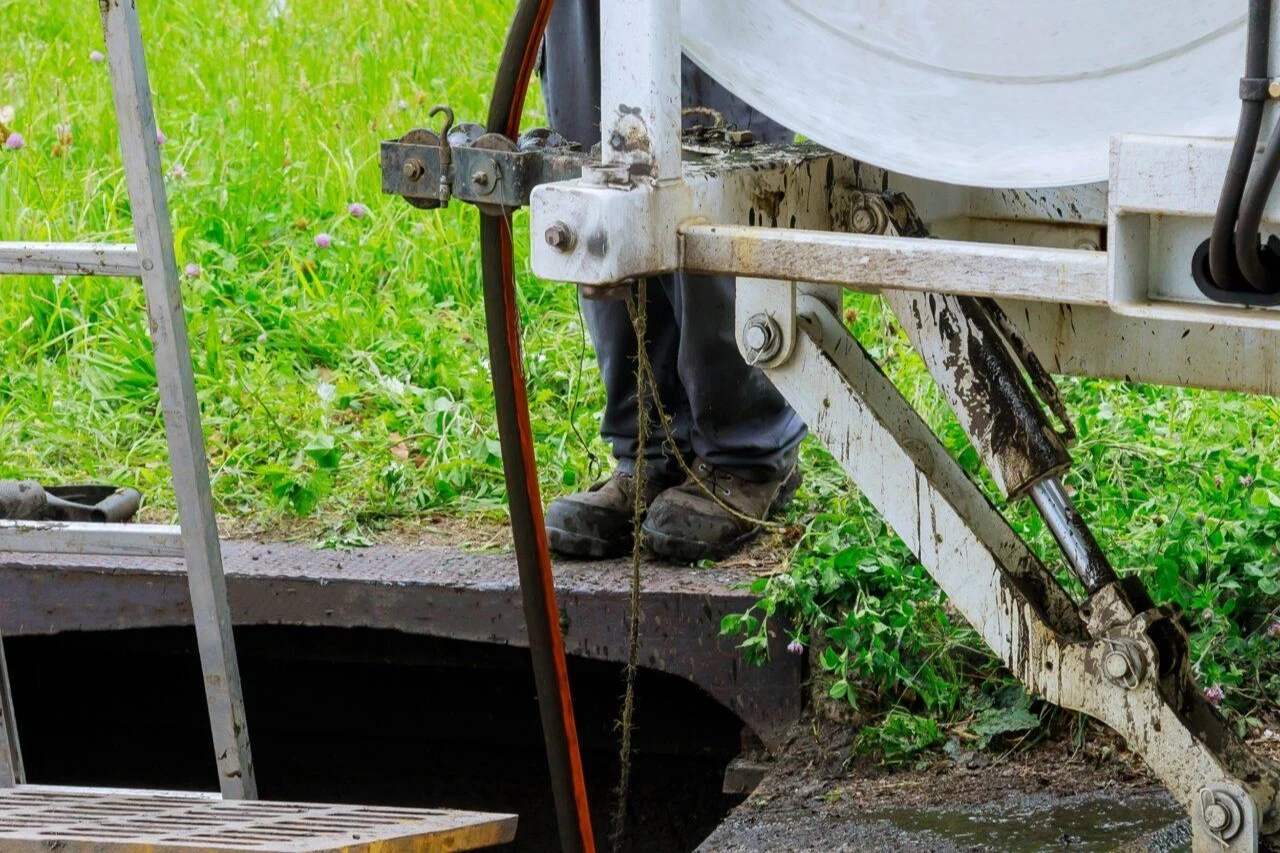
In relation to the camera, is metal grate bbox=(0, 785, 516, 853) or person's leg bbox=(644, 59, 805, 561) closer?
metal grate bbox=(0, 785, 516, 853)

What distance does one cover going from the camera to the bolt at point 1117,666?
1746mm

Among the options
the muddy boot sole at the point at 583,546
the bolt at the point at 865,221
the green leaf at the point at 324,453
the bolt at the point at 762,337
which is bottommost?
Answer: the muddy boot sole at the point at 583,546

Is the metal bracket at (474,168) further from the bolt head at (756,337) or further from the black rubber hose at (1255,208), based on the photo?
the black rubber hose at (1255,208)

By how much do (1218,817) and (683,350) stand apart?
1190 millimetres

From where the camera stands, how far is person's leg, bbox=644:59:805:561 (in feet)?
8.64

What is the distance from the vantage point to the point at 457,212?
433 cm

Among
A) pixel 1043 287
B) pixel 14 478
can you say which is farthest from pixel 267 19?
pixel 1043 287

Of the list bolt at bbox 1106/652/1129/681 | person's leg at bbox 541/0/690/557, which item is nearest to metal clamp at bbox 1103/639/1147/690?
bolt at bbox 1106/652/1129/681

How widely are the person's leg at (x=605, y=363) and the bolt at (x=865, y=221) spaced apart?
88cm

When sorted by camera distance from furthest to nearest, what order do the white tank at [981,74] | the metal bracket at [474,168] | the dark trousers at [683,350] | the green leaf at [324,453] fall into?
the green leaf at [324,453]
the dark trousers at [683,350]
the metal bracket at [474,168]
the white tank at [981,74]

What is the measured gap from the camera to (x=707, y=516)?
2727 mm

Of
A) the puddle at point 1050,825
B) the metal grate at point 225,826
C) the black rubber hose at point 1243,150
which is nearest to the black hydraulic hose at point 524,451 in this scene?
the metal grate at point 225,826

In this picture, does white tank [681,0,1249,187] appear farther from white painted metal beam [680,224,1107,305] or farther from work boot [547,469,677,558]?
work boot [547,469,677,558]

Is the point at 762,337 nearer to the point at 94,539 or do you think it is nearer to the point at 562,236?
the point at 562,236
